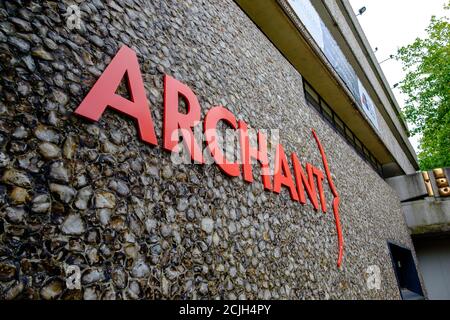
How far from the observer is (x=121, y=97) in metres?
2.07

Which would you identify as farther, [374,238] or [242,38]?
[374,238]

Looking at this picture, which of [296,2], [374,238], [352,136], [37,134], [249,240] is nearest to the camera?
[37,134]

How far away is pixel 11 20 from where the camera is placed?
1635 mm

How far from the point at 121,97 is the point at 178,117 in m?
0.56

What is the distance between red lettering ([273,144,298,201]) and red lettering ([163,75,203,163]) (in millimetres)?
1397

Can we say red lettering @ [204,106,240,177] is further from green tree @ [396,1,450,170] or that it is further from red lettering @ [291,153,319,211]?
green tree @ [396,1,450,170]

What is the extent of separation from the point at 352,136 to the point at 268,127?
6.17m

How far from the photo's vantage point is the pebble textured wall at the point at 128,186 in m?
1.47

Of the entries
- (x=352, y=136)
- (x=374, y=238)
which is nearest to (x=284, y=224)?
(x=374, y=238)

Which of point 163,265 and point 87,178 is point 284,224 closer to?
point 163,265

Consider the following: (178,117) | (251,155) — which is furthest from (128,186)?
(251,155)

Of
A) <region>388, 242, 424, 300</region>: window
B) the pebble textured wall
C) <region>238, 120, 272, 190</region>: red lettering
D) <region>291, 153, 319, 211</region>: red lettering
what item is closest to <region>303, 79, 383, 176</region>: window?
<region>291, 153, 319, 211</region>: red lettering

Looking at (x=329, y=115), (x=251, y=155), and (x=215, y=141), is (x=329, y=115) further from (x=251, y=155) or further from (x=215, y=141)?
(x=215, y=141)

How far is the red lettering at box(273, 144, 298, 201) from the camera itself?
370 centimetres
